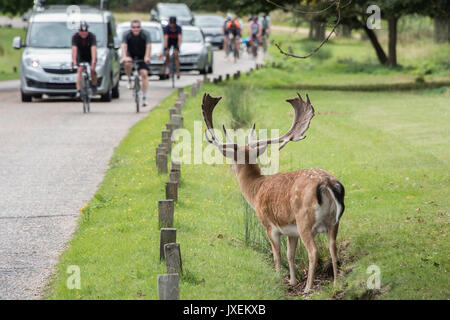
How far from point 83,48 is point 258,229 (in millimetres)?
12182

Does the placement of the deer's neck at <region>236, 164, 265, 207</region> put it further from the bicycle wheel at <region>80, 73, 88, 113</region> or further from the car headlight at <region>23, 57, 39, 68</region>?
the car headlight at <region>23, 57, 39, 68</region>

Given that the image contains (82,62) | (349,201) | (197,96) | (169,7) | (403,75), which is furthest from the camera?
(169,7)

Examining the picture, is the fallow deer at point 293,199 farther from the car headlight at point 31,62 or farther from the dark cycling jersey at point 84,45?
the car headlight at point 31,62

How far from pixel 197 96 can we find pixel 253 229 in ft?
49.7

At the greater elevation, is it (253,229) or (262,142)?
(262,142)

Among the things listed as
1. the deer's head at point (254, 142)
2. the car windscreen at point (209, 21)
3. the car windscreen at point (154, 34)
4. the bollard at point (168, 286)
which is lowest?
the car windscreen at point (209, 21)

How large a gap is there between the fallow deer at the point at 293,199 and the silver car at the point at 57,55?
14504 millimetres

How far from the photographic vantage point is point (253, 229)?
881cm

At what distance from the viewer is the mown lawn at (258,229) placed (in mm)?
7324

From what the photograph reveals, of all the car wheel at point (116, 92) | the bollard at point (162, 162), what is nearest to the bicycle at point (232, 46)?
the car wheel at point (116, 92)

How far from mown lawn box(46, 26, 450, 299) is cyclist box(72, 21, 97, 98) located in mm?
2531
